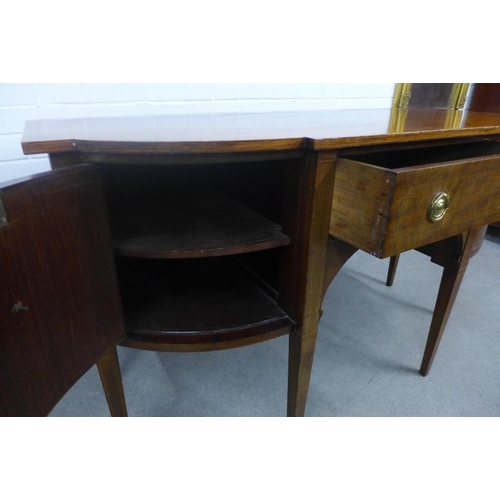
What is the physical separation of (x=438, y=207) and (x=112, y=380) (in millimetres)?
550

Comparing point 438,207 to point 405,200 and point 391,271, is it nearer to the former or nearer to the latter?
point 405,200

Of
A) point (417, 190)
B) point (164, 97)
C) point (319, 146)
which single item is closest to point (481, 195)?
point (417, 190)

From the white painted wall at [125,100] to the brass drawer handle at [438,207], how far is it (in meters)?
0.80

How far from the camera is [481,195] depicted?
0.52 metres

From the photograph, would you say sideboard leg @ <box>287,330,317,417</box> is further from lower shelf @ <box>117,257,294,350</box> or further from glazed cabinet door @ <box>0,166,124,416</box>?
glazed cabinet door @ <box>0,166,124,416</box>

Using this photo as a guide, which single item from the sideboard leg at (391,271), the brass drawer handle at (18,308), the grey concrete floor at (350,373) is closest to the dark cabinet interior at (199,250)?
the brass drawer handle at (18,308)

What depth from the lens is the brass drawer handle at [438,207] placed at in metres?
0.46

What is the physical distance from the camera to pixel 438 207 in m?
0.47

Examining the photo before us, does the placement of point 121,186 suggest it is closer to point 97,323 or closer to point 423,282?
point 97,323

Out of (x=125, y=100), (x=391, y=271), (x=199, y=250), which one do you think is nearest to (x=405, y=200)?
(x=199, y=250)

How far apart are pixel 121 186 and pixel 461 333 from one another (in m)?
1.00

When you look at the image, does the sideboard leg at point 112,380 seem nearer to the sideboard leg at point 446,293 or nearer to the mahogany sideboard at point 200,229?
the mahogany sideboard at point 200,229

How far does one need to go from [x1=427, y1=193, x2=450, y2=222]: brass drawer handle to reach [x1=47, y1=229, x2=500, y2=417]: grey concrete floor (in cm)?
52

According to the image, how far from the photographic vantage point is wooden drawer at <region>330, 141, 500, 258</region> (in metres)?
0.42
